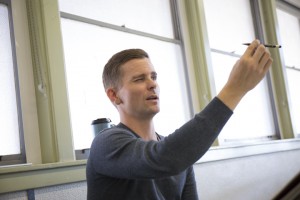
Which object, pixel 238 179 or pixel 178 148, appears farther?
pixel 238 179

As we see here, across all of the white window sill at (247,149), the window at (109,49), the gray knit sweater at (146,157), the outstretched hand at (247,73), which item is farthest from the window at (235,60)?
the outstretched hand at (247,73)

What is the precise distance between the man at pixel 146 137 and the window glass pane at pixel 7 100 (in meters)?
0.54

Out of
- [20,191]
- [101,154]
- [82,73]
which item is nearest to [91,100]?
[82,73]

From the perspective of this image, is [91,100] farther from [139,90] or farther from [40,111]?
[139,90]

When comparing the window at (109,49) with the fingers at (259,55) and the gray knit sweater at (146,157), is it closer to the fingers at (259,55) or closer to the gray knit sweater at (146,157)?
Result: the gray knit sweater at (146,157)

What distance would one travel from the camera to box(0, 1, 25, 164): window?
1.45 meters

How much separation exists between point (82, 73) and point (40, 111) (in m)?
0.37

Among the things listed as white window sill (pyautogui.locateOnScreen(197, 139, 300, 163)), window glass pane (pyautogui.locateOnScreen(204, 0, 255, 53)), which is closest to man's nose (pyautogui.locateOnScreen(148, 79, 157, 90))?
white window sill (pyautogui.locateOnScreen(197, 139, 300, 163))

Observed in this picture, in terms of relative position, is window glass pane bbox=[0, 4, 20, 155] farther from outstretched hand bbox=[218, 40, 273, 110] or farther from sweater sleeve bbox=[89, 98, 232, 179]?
outstretched hand bbox=[218, 40, 273, 110]

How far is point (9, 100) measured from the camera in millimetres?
1471

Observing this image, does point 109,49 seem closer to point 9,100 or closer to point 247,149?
point 9,100

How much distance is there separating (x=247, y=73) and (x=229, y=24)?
7.92 ft

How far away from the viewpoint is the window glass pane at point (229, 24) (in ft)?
9.32

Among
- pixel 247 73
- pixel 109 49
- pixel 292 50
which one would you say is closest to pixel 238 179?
pixel 109 49
